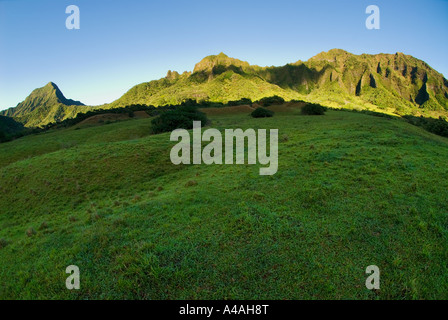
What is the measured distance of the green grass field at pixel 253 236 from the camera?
209 inches

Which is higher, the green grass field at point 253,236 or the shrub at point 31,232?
the green grass field at point 253,236

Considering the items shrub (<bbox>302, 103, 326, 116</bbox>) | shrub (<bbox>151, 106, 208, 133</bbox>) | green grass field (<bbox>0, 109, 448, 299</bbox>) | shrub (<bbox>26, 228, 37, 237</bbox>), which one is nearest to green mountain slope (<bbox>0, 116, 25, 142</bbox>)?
shrub (<bbox>151, 106, 208, 133</bbox>)

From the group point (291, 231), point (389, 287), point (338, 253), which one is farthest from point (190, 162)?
point (389, 287)

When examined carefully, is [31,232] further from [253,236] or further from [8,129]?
[8,129]

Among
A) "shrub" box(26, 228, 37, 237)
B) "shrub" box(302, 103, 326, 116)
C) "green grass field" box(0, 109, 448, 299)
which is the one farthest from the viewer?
"shrub" box(302, 103, 326, 116)

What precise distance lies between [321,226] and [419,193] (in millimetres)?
6117

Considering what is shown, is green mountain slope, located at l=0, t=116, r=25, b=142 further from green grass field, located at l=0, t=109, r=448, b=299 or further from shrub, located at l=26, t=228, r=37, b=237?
shrub, located at l=26, t=228, r=37, b=237

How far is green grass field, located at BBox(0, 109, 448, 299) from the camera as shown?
5316 millimetres

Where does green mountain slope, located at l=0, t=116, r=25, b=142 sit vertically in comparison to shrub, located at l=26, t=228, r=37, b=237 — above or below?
above

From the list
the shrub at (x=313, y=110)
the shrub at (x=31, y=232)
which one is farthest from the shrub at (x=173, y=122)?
the shrub at (x=31, y=232)

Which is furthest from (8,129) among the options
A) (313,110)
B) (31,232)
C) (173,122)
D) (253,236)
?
(253,236)

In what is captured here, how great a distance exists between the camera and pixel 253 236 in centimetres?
710

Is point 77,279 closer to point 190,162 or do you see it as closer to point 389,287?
point 389,287

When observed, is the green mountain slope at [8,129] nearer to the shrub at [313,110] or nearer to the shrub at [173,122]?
the shrub at [173,122]
